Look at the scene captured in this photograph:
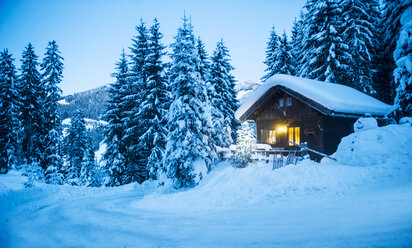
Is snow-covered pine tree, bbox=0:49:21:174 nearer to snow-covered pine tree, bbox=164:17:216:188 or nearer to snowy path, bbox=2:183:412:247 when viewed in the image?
snowy path, bbox=2:183:412:247

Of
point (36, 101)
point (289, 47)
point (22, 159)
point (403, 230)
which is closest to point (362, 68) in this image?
point (289, 47)

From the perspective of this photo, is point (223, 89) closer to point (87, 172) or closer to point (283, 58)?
point (283, 58)

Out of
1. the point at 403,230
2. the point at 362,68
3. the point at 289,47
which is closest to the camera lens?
the point at 403,230

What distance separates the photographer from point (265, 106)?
1847 cm

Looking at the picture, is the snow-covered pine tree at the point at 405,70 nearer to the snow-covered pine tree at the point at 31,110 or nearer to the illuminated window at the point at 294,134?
the illuminated window at the point at 294,134

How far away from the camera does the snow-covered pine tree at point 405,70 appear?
484 inches

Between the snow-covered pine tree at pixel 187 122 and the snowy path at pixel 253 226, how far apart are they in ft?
13.5

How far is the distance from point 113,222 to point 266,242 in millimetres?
5152

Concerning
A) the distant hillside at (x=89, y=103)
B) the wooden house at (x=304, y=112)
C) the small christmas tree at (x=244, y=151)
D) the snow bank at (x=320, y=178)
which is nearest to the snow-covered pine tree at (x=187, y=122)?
the small christmas tree at (x=244, y=151)

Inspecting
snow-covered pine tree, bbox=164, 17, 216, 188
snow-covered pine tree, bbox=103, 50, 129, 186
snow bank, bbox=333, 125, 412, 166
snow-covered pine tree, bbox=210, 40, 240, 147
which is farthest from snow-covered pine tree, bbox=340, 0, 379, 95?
snow-covered pine tree, bbox=103, 50, 129, 186

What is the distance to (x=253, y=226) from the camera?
5.86 m

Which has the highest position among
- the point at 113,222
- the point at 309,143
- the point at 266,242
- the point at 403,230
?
the point at 309,143

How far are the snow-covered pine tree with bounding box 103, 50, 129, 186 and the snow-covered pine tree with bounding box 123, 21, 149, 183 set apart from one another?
18.6 inches

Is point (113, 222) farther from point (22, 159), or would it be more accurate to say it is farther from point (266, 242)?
point (22, 159)
